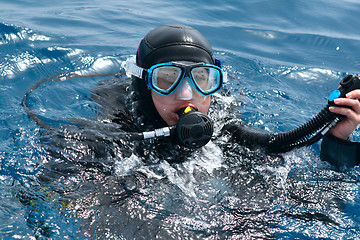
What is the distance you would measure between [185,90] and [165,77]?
0.60 feet

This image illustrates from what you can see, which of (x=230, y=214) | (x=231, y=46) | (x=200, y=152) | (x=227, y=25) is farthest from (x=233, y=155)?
(x=227, y=25)

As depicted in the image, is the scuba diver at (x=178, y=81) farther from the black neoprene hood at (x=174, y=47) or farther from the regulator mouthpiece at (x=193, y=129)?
the regulator mouthpiece at (x=193, y=129)

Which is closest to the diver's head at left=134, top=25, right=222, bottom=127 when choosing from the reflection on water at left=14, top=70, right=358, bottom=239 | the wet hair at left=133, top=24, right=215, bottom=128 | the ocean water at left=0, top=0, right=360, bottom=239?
the wet hair at left=133, top=24, right=215, bottom=128

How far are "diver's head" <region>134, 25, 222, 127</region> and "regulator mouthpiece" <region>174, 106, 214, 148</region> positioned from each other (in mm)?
205

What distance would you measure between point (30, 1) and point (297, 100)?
611cm

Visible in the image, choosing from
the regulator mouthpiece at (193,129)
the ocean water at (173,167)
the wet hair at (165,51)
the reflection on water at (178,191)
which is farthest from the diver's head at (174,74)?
the ocean water at (173,167)

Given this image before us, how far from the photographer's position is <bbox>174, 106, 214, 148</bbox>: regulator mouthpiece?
107 inches

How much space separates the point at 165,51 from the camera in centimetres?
302

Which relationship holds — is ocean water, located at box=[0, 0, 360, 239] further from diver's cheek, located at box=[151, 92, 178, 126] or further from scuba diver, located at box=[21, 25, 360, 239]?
diver's cheek, located at box=[151, 92, 178, 126]

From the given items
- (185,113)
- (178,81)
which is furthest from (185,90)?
(185,113)

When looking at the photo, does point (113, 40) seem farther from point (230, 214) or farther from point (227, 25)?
point (230, 214)

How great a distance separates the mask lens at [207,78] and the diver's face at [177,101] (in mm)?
66

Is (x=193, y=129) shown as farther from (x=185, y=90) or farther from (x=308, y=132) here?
(x=308, y=132)

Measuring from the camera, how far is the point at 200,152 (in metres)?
3.14
